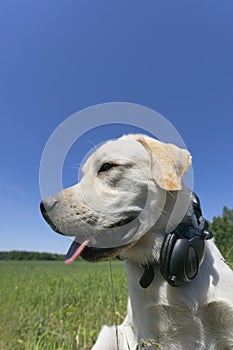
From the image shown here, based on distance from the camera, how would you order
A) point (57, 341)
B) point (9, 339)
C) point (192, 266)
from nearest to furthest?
point (192, 266), point (57, 341), point (9, 339)

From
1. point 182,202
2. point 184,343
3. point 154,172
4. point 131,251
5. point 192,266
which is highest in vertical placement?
point 154,172

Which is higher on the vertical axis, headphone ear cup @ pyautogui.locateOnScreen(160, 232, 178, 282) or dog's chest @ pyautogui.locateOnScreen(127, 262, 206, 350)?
headphone ear cup @ pyautogui.locateOnScreen(160, 232, 178, 282)

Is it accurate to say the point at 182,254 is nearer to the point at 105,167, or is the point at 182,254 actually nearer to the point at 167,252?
the point at 167,252

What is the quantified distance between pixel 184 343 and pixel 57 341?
140cm

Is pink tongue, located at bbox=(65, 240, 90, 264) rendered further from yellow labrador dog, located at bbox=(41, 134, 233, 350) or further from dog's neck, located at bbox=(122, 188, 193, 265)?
dog's neck, located at bbox=(122, 188, 193, 265)

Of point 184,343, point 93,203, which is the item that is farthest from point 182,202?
point 184,343

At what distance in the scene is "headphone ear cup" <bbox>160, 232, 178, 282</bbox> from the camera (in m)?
2.34

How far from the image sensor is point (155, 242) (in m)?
2.63

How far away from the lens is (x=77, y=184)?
107 inches

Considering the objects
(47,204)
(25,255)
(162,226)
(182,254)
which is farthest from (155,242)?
(25,255)

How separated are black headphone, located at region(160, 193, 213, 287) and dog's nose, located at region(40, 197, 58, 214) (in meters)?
0.94

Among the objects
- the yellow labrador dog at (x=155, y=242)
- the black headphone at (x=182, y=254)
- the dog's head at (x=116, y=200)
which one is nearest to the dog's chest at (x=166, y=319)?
the yellow labrador dog at (x=155, y=242)

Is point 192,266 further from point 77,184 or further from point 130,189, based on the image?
point 77,184

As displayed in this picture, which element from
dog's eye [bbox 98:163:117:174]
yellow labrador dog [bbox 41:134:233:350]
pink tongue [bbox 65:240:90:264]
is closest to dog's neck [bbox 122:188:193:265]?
yellow labrador dog [bbox 41:134:233:350]
